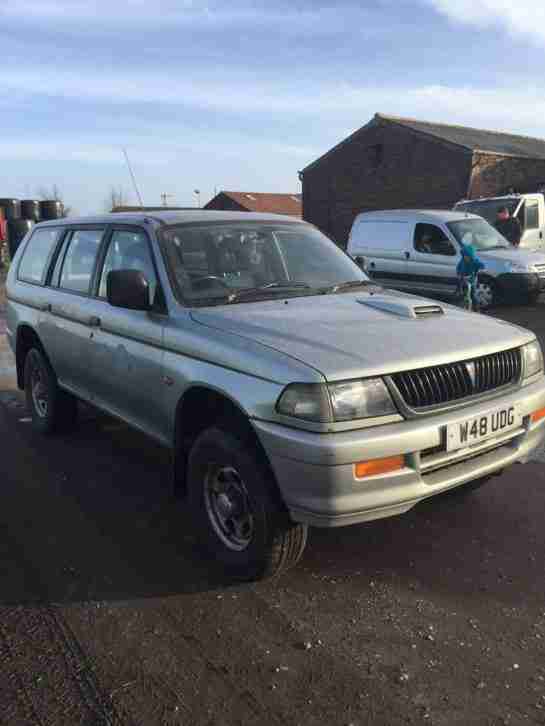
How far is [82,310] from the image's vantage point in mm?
4523

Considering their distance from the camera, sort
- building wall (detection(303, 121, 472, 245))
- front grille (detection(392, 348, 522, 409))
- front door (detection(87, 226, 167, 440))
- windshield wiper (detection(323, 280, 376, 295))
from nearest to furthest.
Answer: front grille (detection(392, 348, 522, 409))
front door (detection(87, 226, 167, 440))
windshield wiper (detection(323, 280, 376, 295))
building wall (detection(303, 121, 472, 245))

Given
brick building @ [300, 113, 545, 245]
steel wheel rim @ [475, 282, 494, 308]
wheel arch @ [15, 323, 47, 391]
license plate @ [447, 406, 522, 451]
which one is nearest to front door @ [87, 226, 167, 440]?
wheel arch @ [15, 323, 47, 391]

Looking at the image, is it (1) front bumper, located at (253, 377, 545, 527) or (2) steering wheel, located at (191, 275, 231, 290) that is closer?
(1) front bumper, located at (253, 377, 545, 527)

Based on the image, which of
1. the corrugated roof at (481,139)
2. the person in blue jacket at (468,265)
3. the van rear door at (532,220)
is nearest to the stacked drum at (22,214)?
the corrugated roof at (481,139)

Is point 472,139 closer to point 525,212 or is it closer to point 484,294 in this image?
point 525,212

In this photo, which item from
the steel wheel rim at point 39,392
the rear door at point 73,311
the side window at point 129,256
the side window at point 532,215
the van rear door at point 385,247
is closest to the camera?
the side window at point 129,256

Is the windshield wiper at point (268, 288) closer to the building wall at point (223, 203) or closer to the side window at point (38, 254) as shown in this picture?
the side window at point (38, 254)

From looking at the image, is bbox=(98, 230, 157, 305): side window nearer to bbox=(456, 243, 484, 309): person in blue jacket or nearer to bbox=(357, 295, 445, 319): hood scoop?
bbox=(357, 295, 445, 319): hood scoop

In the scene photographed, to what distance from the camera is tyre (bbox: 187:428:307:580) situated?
292 centimetres

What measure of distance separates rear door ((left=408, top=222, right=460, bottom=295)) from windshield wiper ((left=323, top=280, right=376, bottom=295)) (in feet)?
25.5

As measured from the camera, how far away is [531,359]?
351 cm

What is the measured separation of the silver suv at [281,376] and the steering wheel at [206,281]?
18 mm

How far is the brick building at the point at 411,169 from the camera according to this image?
27.0 metres

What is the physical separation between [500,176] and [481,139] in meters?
3.99
